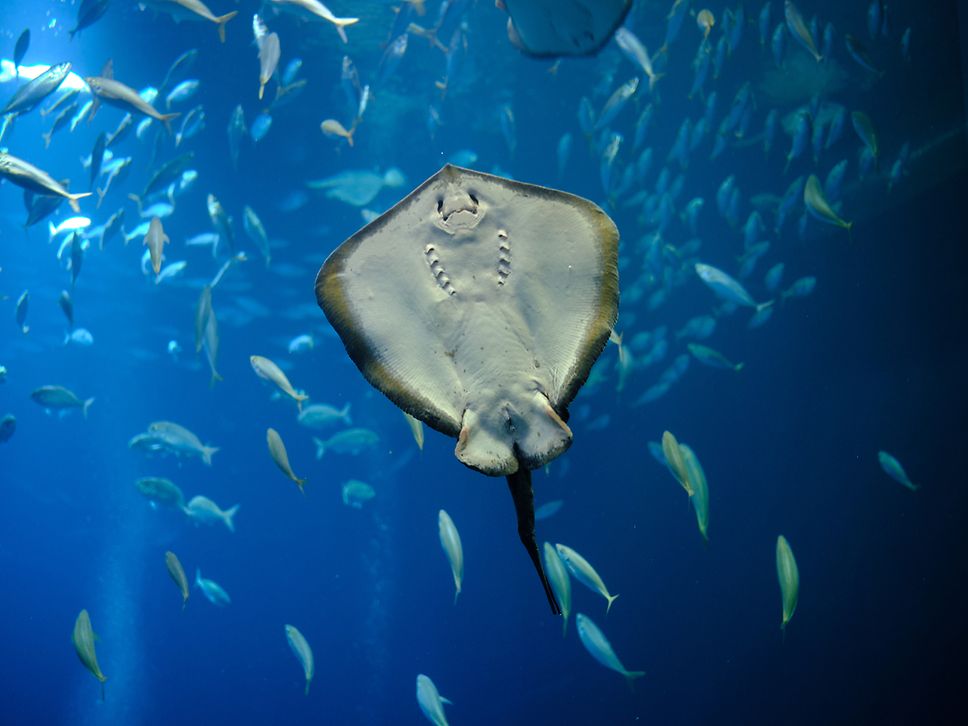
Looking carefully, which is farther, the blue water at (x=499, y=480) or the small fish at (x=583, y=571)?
the blue water at (x=499, y=480)

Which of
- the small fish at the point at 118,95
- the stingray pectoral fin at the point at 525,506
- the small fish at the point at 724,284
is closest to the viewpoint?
the stingray pectoral fin at the point at 525,506

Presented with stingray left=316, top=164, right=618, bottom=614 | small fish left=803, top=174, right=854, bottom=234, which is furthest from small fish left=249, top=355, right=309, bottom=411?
small fish left=803, top=174, right=854, bottom=234

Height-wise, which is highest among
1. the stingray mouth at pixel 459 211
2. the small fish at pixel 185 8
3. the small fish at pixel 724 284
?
the stingray mouth at pixel 459 211

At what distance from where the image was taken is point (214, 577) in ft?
81.8

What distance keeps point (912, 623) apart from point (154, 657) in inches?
929

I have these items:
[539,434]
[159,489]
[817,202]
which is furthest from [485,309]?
[159,489]

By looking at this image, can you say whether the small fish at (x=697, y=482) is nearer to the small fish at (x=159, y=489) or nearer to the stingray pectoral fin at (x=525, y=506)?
the stingray pectoral fin at (x=525, y=506)

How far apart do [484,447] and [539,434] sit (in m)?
0.19

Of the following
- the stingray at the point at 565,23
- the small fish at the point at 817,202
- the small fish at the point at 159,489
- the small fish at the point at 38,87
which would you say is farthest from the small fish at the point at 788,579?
the small fish at the point at 159,489

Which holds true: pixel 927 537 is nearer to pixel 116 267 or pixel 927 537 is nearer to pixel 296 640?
pixel 296 640

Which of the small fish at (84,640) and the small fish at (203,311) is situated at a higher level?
the small fish at (203,311)

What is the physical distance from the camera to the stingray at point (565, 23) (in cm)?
388

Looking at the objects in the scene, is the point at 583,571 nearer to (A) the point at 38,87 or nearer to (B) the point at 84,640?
(B) the point at 84,640

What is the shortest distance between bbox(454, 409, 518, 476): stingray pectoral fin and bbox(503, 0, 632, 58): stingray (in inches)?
121
